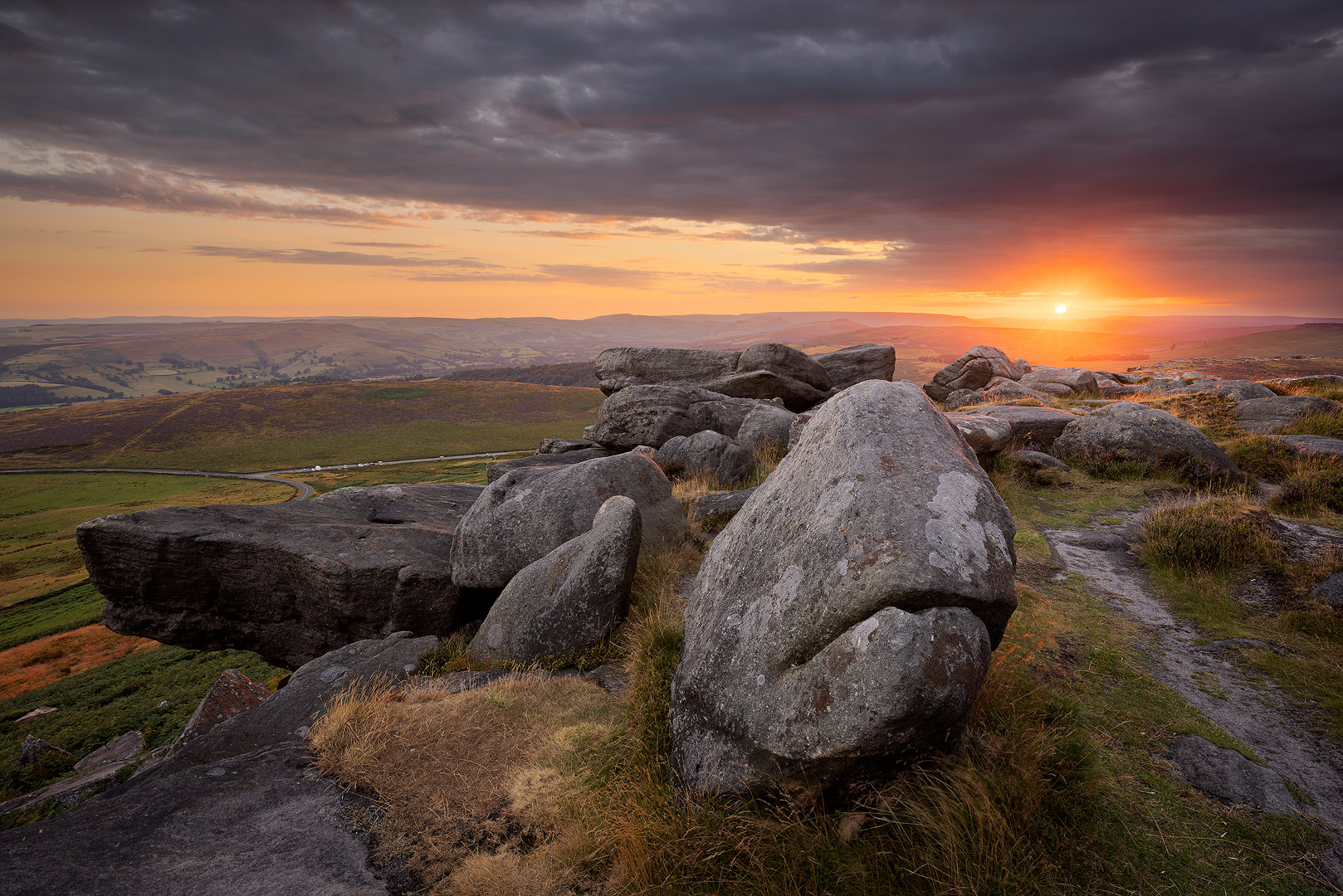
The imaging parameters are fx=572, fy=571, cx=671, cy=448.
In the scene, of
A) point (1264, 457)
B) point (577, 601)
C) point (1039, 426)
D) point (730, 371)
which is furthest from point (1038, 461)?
point (730, 371)

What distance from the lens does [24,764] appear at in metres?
20.0

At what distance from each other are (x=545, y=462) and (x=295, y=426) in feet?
544

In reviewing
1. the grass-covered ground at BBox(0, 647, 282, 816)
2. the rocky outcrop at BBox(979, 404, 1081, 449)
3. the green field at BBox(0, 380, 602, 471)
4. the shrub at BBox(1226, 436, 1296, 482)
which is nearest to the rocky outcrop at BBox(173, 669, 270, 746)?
the grass-covered ground at BBox(0, 647, 282, 816)

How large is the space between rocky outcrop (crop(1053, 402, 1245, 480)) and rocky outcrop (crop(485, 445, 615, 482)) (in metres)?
13.6

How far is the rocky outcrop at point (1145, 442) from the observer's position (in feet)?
47.7

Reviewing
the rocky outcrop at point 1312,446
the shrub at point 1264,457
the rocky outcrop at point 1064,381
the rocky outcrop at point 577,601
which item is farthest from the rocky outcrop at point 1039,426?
the rocky outcrop at point 1064,381

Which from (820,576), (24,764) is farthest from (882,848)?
(24,764)

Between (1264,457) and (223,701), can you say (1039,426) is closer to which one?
(1264,457)

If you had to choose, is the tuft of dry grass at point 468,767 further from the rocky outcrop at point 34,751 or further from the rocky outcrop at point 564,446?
the rocky outcrop at point 34,751

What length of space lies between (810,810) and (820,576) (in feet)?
6.05

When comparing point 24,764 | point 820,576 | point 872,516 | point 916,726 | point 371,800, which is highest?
point 872,516

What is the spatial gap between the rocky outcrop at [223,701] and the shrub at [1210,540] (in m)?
16.3

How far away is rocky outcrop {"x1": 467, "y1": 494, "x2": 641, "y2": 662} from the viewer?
9180 millimetres

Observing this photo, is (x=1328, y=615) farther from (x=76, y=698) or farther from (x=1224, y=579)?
(x=76, y=698)
